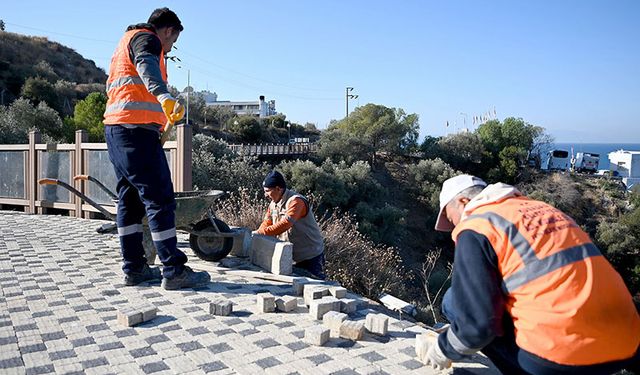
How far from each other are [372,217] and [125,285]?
16724mm

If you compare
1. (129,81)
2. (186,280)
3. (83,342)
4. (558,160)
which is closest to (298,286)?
(186,280)

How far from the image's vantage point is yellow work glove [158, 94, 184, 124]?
11.7ft

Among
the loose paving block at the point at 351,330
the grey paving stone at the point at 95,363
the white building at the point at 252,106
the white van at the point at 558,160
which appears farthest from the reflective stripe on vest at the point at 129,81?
the white building at the point at 252,106

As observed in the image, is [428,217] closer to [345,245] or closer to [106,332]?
[345,245]

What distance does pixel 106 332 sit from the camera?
10.0 feet

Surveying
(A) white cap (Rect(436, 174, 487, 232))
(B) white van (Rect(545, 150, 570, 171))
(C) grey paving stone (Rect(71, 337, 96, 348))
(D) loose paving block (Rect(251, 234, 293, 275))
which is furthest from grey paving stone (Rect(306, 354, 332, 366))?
(B) white van (Rect(545, 150, 570, 171))

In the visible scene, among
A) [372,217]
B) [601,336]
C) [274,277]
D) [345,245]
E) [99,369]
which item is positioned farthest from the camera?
[372,217]

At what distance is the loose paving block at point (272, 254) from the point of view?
4550 mm

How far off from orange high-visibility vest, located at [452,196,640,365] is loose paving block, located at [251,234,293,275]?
2.77 metres

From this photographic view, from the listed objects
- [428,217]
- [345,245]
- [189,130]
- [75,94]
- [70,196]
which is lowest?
[428,217]

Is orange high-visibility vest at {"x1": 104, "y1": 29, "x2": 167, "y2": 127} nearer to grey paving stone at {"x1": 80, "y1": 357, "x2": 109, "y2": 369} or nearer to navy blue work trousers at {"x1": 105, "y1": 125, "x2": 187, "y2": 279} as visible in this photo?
navy blue work trousers at {"x1": 105, "y1": 125, "x2": 187, "y2": 279}

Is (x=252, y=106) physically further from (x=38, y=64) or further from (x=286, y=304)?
(x=286, y=304)

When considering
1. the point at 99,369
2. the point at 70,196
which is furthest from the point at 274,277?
the point at 70,196

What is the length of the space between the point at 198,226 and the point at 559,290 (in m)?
3.78
